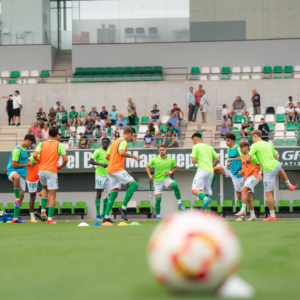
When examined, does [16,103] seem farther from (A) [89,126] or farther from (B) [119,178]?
(B) [119,178]

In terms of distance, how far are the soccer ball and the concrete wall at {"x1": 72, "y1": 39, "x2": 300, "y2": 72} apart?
28.3 metres

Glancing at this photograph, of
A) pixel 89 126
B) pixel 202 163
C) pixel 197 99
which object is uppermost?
pixel 197 99

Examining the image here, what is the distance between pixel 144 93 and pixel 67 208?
30.0ft

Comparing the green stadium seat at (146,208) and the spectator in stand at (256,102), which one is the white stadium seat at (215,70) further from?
the green stadium seat at (146,208)

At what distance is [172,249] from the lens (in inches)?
96.0

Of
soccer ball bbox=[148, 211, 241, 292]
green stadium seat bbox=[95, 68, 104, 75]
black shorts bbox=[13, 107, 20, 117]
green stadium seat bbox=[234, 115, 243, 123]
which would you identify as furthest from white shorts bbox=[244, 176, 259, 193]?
green stadium seat bbox=[95, 68, 104, 75]

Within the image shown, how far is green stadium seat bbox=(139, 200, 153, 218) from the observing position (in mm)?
21875

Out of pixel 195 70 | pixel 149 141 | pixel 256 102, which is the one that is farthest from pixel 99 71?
pixel 149 141

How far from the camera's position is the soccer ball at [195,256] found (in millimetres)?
2371

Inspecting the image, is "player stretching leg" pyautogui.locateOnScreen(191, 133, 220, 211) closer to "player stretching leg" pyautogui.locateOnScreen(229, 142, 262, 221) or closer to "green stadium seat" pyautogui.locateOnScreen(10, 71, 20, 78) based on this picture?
"player stretching leg" pyautogui.locateOnScreen(229, 142, 262, 221)

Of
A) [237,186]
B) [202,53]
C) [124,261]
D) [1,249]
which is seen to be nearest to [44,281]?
[124,261]

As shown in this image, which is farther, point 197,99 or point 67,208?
point 197,99

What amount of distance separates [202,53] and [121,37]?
5.42 m

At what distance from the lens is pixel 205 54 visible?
99.3ft
